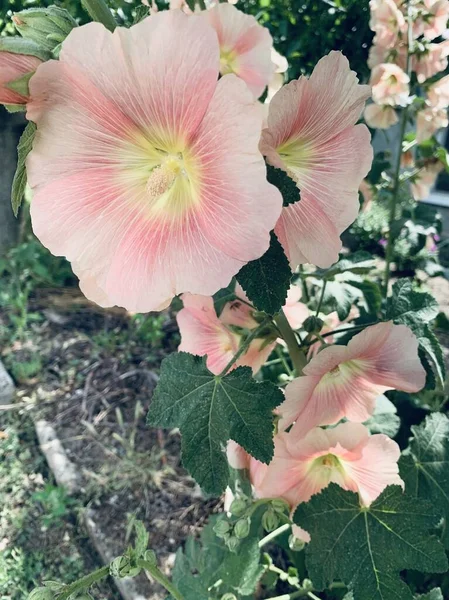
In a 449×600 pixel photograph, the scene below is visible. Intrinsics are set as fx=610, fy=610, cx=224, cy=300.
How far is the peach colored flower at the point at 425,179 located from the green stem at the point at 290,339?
96cm

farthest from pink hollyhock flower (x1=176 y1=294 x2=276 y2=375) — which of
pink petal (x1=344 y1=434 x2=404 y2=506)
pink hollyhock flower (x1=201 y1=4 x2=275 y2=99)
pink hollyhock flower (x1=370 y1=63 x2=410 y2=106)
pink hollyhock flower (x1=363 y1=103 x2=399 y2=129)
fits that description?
pink hollyhock flower (x1=363 y1=103 x2=399 y2=129)

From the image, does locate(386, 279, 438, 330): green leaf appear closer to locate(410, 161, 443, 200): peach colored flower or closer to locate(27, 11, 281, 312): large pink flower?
locate(27, 11, 281, 312): large pink flower

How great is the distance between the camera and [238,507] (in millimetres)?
847

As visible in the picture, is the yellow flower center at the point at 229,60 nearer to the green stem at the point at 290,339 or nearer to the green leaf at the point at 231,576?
the green stem at the point at 290,339

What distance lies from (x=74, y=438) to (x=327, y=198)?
61.7 inches

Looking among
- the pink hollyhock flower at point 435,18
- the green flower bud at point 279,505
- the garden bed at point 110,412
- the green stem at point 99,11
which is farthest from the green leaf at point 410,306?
the garden bed at point 110,412

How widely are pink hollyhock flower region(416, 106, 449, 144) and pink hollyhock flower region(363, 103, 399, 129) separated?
93 mm

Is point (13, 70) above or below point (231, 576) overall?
above

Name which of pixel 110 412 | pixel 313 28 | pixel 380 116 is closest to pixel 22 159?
pixel 380 116

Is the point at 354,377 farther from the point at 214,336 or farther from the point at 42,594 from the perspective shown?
the point at 42,594

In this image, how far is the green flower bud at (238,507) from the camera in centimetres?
84

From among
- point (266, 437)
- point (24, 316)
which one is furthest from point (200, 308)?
point (24, 316)

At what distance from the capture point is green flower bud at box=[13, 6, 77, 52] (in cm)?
51

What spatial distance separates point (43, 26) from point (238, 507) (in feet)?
2.10
